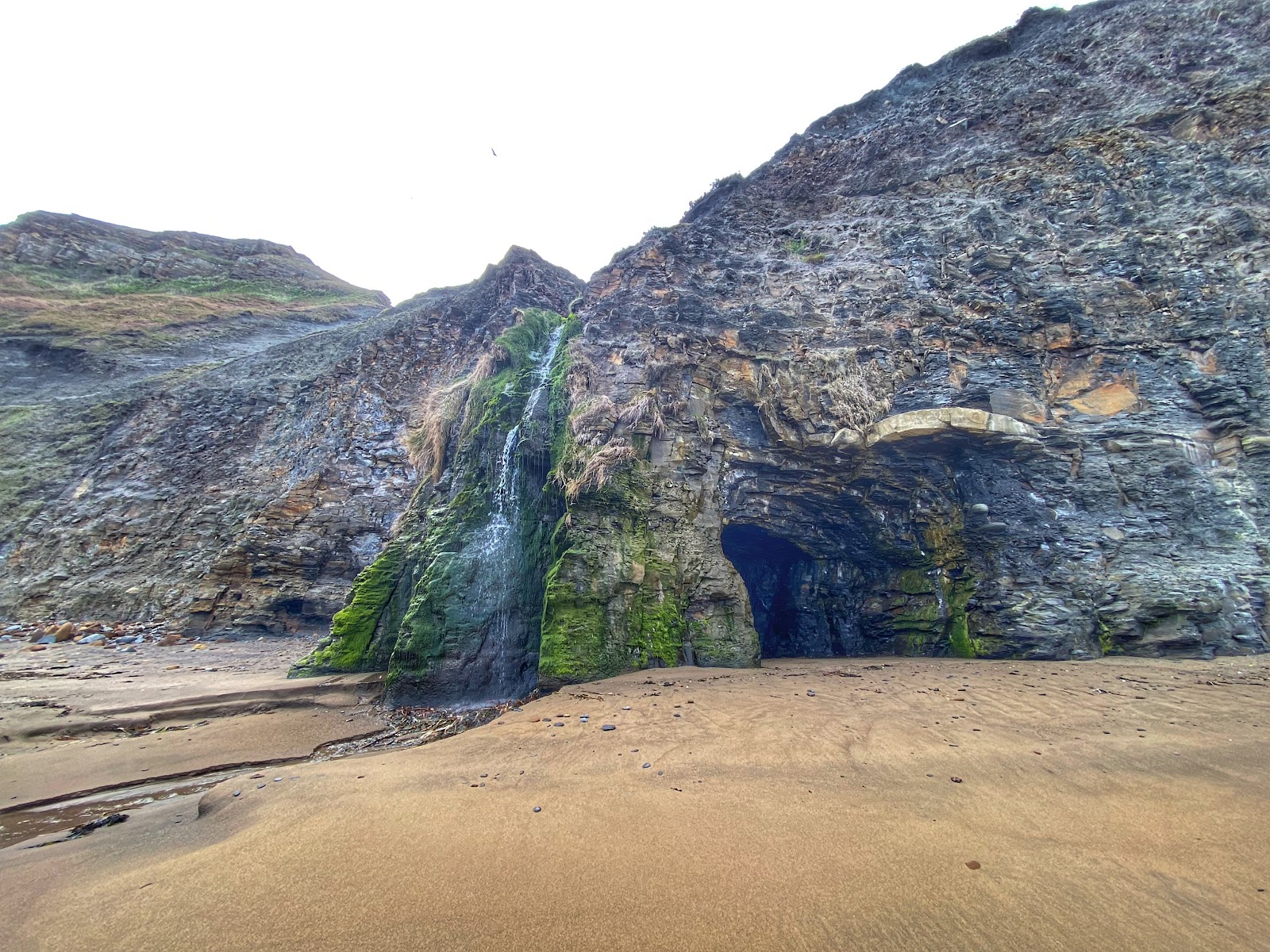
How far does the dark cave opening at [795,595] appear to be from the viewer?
1385cm

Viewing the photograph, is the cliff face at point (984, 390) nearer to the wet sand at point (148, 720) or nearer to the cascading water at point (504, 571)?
the cascading water at point (504, 571)

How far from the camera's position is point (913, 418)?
37.2 feet

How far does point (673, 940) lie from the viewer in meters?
2.89

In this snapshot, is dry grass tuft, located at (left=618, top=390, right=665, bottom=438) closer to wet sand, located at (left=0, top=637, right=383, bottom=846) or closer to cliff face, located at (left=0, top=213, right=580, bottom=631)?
wet sand, located at (left=0, top=637, right=383, bottom=846)

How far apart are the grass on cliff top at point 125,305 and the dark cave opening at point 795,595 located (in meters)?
34.2

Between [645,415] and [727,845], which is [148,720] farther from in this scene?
[645,415]

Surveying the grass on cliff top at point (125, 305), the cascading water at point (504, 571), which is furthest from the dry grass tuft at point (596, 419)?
the grass on cliff top at point (125, 305)

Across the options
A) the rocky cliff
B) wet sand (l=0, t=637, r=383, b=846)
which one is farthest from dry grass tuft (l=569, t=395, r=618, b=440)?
wet sand (l=0, t=637, r=383, b=846)

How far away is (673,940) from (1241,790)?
460 centimetres

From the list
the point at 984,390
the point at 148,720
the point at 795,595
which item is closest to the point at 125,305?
the point at 148,720

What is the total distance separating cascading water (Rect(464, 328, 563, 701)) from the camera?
9.94 metres

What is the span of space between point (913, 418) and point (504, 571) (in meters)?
8.86

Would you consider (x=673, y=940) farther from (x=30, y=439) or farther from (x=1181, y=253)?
(x=30, y=439)

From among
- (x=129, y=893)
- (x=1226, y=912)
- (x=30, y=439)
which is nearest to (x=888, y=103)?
(x=1226, y=912)
